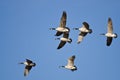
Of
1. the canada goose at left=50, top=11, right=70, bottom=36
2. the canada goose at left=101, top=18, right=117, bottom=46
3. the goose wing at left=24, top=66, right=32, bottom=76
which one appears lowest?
the goose wing at left=24, top=66, right=32, bottom=76

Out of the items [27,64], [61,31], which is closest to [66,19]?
[61,31]

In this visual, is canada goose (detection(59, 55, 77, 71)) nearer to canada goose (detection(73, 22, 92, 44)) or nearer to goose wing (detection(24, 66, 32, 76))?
canada goose (detection(73, 22, 92, 44))

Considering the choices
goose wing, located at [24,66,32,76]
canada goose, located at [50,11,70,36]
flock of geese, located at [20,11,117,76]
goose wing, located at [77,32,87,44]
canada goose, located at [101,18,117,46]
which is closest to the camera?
canada goose, located at [101,18,117,46]

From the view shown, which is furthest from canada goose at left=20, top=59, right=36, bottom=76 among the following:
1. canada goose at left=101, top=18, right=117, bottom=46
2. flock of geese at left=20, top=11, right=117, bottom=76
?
canada goose at left=101, top=18, right=117, bottom=46

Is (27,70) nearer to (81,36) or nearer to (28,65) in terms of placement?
(28,65)

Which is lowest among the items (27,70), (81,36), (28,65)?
(27,70)

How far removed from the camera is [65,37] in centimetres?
7231

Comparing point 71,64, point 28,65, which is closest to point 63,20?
point 71,64

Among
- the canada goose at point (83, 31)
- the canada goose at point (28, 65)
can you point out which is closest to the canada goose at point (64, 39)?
the canada goose at point (83, 31)

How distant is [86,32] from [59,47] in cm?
466

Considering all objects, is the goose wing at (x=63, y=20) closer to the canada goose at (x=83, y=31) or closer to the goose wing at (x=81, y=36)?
the canada goose at (x=83, y=31)

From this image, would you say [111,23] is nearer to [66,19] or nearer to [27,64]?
[66,19]

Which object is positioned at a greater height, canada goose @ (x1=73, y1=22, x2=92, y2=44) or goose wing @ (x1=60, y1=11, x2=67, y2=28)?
goose wing @ (x1=60, y1=11, x2=67, y2=28)

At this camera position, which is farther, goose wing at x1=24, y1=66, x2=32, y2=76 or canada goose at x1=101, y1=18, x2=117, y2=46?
goose wing at x1=24, y1=66, x2=32, y2=76
